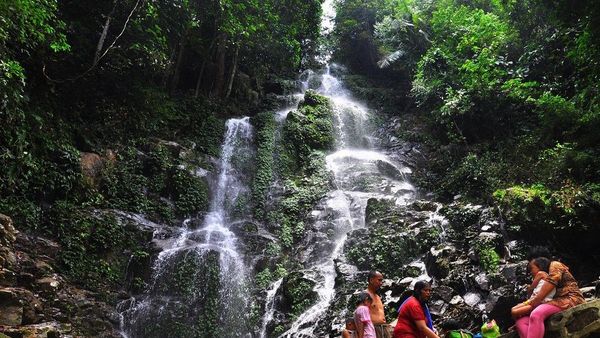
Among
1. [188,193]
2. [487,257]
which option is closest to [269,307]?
[188,193]

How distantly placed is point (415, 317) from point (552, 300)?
5.58 ft

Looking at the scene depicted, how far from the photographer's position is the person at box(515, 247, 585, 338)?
4.37 m

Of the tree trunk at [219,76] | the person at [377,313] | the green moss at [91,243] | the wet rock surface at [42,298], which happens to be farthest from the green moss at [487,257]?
the tree trunk at [219,76]

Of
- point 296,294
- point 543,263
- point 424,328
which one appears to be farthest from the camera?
point 296,294

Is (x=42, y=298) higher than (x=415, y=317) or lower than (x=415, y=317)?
higher

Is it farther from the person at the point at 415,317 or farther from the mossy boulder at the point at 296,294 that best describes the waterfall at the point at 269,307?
the person at the point at 415,317

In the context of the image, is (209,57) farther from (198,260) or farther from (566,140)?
(566,140)

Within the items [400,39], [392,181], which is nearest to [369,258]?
[392,181]

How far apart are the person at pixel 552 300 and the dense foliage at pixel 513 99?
15.0 ft

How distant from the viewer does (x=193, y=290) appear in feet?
35.4

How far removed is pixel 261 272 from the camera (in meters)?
11.9

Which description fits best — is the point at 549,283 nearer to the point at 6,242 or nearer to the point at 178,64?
the point at 6,242

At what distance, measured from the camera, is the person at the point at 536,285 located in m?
4.52

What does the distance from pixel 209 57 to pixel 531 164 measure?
15.5 meters
